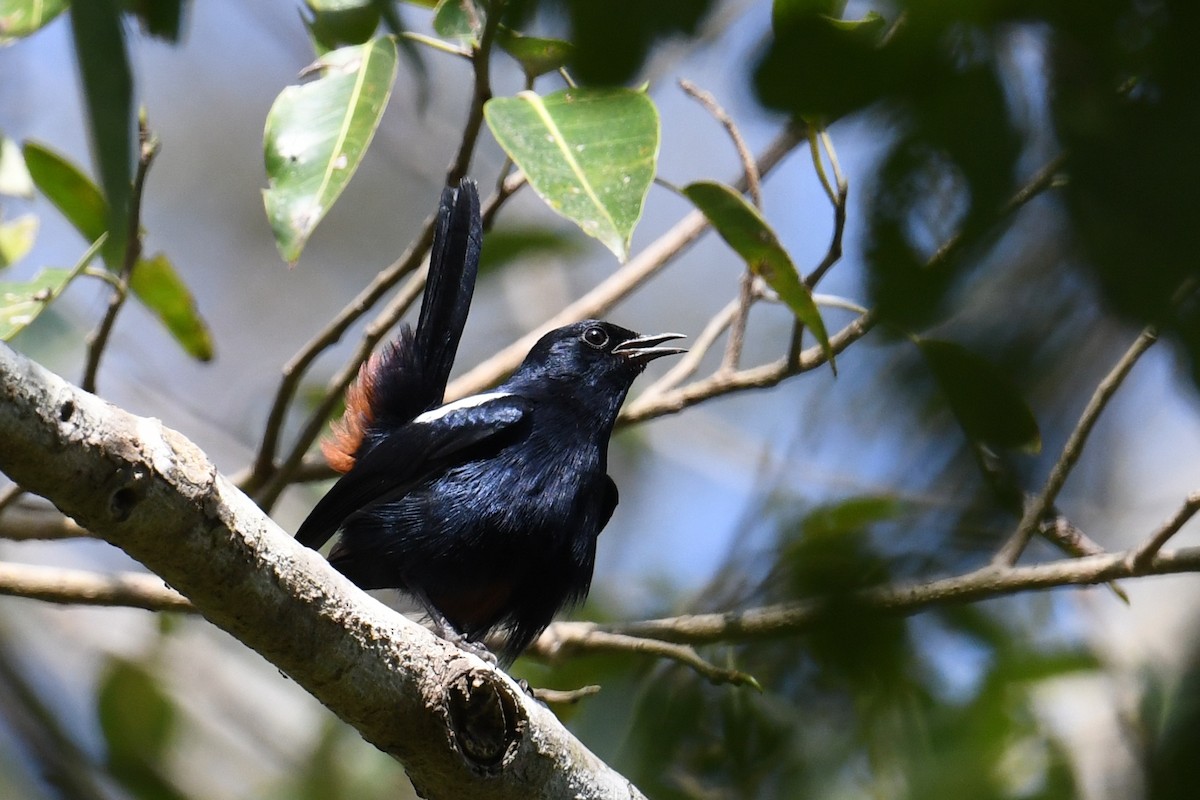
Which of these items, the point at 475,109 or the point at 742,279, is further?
the point at 742,279

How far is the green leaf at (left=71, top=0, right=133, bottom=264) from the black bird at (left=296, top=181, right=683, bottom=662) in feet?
9.50

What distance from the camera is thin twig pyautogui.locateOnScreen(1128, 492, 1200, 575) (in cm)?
228

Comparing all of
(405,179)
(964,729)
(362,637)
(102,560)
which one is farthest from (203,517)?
(405,179)

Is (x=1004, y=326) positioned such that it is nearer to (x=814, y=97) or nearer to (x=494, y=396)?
(x=814, y=97)

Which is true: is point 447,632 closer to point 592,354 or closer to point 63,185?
point 592,354

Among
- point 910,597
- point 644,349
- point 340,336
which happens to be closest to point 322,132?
point 340,336

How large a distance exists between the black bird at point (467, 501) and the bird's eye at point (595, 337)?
46 centimetres

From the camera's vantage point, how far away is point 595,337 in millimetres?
4590

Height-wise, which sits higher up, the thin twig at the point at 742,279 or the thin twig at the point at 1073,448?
the thin twig at the point at 1073,448

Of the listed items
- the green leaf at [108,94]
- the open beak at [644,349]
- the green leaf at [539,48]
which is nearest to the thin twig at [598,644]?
the open beak at [644,349]

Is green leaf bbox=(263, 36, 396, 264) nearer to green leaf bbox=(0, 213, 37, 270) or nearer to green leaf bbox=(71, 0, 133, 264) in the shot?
green leaf bbox=(0, 213, 37, 270)

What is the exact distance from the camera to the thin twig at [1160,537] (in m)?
2.28

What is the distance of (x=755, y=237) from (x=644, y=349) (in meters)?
1.70

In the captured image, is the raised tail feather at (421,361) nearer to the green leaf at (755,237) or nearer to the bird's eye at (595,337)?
the bird's eye at (595,337)
